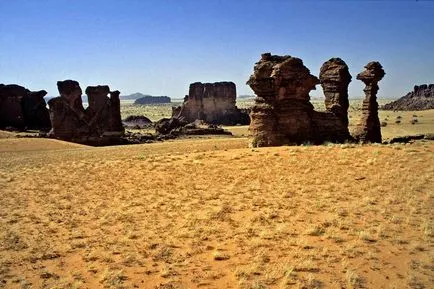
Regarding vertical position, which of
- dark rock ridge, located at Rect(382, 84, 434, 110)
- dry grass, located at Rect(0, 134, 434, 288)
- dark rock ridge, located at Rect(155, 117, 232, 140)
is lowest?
dry grass, located at Rect(0, 134, 434, 288)

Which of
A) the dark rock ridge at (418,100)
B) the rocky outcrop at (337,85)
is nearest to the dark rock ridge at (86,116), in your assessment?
the rocky outcrop at (337,85)

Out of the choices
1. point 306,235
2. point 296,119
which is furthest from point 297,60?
point 306,235

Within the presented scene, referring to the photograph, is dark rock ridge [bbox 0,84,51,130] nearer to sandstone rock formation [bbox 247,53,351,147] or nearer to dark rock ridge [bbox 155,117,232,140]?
dark rock ridge [bbox 155,117,232,140]

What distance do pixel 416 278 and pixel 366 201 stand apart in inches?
204

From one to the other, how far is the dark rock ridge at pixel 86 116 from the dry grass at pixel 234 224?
24.4 metres

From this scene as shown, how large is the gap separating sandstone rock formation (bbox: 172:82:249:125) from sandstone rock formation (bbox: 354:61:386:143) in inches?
1863

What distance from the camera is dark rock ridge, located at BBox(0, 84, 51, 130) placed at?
189 feet

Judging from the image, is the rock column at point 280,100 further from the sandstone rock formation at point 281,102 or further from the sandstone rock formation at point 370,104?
the sandstone rock formation at point 370,104

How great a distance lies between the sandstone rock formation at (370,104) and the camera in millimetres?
29484

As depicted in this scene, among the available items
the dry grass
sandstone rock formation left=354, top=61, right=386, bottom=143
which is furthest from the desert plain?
sandstone rock formation left=354, top=61, right=386, bottom=143

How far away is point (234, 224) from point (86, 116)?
3772 cm

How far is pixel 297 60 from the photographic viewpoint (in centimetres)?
2502

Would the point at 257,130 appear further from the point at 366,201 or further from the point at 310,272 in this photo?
the point at 310,272

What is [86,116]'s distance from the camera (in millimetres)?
45969
